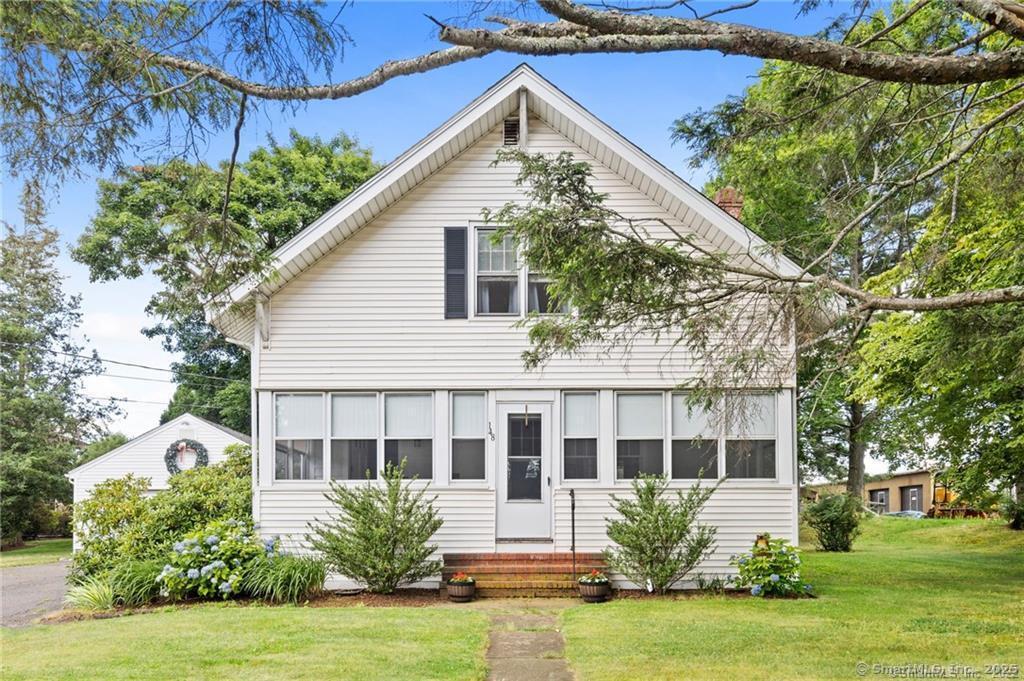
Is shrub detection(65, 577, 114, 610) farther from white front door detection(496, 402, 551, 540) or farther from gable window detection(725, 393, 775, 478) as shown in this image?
gable window detection(725, 393, 775, 478)

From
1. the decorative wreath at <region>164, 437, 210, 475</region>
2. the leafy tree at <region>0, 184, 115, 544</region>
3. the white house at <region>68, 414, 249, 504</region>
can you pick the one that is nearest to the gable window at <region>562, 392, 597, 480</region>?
the white house at <region>68, 414, 249, 504</region>

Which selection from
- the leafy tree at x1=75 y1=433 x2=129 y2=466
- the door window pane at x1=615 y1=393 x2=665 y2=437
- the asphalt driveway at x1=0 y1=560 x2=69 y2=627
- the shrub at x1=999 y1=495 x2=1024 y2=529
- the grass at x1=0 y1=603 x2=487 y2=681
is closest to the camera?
the grass at x1=0 y1=603 x2=487 y2=681

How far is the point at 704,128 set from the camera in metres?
7.95

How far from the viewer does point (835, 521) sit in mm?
19766

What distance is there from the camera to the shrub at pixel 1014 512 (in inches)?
853

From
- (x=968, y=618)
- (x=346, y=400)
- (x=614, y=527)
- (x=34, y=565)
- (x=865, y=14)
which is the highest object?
(x=865, y=14)

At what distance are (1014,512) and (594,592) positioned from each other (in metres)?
15.9

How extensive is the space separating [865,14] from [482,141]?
6484 mm

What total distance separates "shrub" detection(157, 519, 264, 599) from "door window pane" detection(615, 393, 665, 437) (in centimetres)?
511

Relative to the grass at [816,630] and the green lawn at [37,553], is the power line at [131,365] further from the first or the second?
the grass at [816,630]

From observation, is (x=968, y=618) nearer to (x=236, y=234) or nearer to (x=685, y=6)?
(x=685, y=6)

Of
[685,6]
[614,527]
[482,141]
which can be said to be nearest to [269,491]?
[614,527]

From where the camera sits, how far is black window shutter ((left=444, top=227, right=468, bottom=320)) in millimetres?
12727

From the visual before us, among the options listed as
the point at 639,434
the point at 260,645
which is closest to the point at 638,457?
the point at 639,434
